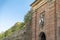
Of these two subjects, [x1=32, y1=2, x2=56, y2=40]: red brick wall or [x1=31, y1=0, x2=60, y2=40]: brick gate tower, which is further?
[x1=32, y1=2, x2=56, y2=40]: red brick wall

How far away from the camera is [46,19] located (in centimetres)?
1900

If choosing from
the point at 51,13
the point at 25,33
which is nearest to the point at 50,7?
the point at 51,13

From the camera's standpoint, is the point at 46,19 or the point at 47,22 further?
the point at 46,19

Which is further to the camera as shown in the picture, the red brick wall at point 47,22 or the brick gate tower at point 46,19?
the red brick wall at point 47,22

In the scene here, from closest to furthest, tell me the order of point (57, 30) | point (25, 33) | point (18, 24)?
point (57, 30)
point (25, 33)
point (18, 24)

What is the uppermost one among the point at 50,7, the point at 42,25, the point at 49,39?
the point at 50,7

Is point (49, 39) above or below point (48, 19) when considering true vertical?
below

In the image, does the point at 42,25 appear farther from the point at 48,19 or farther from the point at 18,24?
the point at 18,24

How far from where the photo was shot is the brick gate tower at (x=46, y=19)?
17.3 metres

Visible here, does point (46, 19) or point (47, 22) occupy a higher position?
point (46, 19)

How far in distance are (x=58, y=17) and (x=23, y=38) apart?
830 centimetres

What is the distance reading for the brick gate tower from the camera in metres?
17.3

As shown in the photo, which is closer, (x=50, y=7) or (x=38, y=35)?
(x=50, y=7)

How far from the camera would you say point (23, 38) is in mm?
24625
